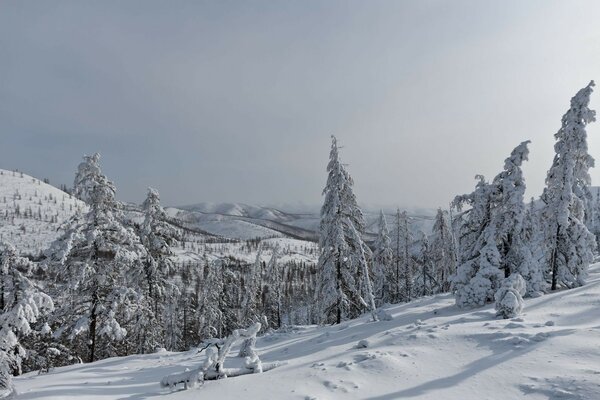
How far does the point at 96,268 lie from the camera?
19547 mm

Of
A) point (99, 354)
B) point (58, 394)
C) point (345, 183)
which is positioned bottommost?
point (99, 354)

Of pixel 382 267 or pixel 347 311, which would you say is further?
pixel 382 267

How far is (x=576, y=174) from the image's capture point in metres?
24.8

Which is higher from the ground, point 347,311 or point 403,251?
point 403,251

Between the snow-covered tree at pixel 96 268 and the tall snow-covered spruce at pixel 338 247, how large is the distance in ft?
39.1

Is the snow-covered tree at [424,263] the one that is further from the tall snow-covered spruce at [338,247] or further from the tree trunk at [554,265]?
the tall snow-covered spruce at [338,247]

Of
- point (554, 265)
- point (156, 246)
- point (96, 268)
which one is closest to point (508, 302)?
point (554, 265)

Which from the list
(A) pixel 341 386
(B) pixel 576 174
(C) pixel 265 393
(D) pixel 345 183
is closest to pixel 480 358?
(A) pixel 341 386

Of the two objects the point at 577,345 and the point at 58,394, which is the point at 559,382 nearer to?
the point at 577,345

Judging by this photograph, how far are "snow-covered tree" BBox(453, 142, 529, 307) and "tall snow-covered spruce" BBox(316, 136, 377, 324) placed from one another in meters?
6.38

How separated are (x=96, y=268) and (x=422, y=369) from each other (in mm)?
17503

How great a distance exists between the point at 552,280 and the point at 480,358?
18.1 meters

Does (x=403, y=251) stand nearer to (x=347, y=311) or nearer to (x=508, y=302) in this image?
(x=347, y=311)

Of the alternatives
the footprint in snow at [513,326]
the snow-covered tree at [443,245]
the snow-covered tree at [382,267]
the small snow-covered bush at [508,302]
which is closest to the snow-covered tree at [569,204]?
the small snow-covered bush at [508,302]
